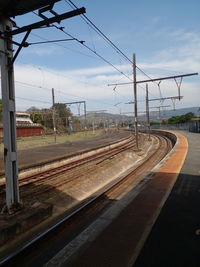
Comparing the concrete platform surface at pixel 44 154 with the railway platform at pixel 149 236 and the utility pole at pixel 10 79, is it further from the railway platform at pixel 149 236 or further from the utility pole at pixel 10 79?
the railway platform at pixel 149 236

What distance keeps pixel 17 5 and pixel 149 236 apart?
583cm

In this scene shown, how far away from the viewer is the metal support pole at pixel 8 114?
21.3 feet

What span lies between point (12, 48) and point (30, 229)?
4.48m

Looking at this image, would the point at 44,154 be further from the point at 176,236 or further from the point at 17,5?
the point at 176,236

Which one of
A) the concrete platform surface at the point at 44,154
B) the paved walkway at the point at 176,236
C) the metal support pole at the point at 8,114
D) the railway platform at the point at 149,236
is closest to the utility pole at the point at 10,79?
the metal support pole at the point at 8,114

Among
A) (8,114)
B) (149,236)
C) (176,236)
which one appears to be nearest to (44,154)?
(8,114)

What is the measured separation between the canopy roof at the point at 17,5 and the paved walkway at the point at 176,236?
18.2ft

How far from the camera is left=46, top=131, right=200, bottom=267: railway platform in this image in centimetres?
457

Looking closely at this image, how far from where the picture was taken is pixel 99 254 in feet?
16.0

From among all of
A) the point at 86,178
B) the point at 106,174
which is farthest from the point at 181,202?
the point at 106,174

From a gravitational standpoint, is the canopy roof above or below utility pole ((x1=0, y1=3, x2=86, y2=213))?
above

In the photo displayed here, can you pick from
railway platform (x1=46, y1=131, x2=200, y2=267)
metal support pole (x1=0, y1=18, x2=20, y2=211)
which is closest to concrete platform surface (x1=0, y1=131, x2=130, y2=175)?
metal support pole (x1=0, y1=18, x2=20, y2=211)

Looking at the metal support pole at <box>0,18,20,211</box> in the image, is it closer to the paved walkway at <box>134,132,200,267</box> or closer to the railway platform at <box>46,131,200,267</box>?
the railway platform at <box>46,131,200,267</box>

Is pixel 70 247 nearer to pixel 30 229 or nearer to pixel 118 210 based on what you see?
pixel 30 229
